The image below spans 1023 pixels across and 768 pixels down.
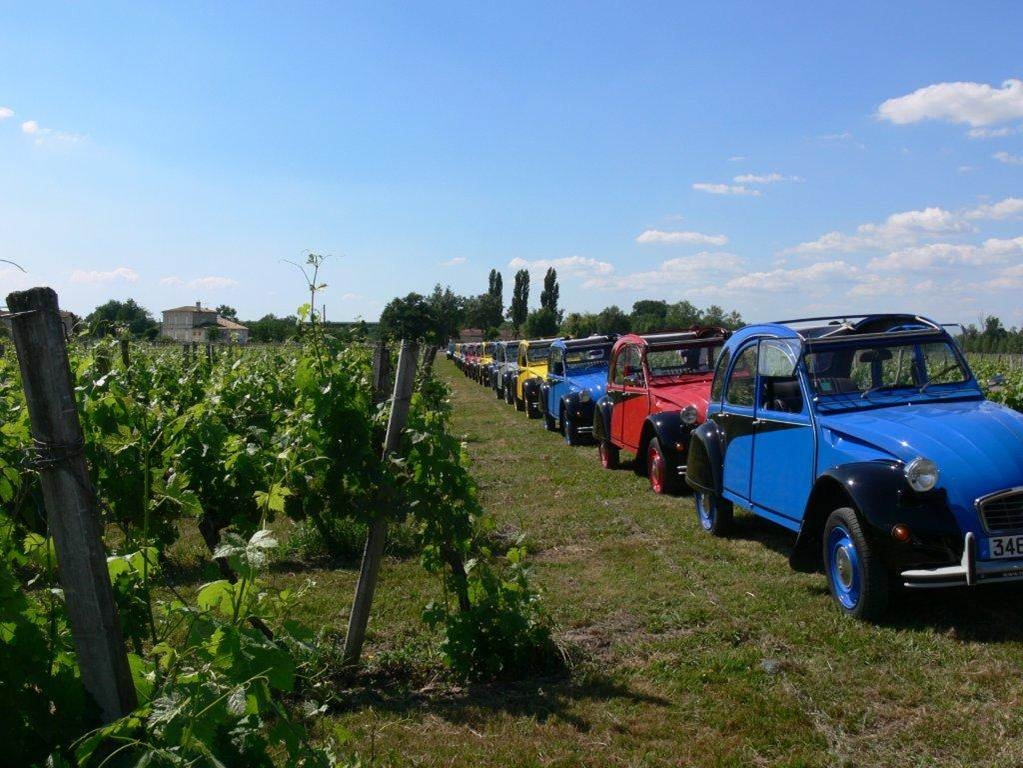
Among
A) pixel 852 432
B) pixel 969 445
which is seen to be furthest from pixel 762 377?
pixel 969 445

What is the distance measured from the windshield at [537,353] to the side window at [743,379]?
13268 mm

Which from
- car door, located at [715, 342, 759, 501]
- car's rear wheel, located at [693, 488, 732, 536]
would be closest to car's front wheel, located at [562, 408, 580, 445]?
car's rear wheel, located at [693, 488, 732, 536]

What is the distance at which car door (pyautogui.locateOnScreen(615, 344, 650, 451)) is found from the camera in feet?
34.0

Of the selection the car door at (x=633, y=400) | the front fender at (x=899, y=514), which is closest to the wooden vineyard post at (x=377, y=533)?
the front fender at (x=899, y=514)

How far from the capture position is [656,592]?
20.0 ft

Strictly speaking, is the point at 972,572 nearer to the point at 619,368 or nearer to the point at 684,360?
the point at 684,360

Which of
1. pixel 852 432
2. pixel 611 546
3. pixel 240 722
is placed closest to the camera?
pixel 240 722

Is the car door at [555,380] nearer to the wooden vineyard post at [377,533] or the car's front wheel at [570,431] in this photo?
the car's front wheel at [570,431]

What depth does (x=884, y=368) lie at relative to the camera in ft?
20.5

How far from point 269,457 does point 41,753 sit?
324 cm

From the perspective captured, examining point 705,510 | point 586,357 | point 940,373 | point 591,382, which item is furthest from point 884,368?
point 586,357

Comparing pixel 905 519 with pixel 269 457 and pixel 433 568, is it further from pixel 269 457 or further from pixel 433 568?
pixel 269 457

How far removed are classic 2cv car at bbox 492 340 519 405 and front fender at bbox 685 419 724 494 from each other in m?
15.0

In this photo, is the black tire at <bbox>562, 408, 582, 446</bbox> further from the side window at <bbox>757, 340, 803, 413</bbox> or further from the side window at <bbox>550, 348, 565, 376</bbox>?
the side window at <bbox>757, 340, 803, 413</bbox>
